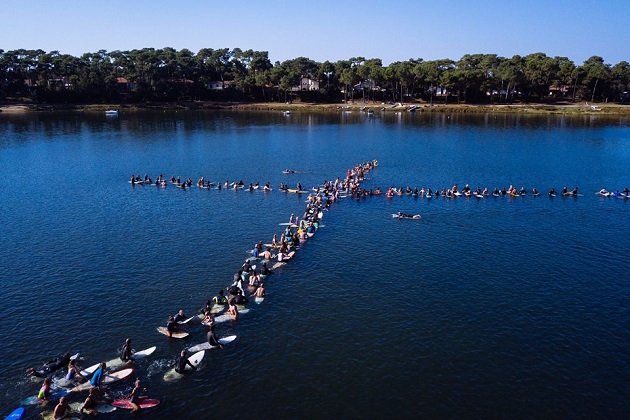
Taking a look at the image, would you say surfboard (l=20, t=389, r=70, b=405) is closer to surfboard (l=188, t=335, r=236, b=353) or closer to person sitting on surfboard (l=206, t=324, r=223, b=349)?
surfboard (l=188, t=335, r=236, b=353)

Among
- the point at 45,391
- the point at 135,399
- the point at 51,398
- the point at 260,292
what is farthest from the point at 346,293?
the point at 45,391

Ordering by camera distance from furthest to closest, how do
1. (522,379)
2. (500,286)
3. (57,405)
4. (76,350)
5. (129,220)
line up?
(129,220) → (500,286) → (76,350) → (522,379) → (57,405)

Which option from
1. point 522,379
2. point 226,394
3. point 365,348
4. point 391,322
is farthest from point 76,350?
point 522,379

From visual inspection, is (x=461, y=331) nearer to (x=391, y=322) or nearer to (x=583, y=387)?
(x=391, y=322)

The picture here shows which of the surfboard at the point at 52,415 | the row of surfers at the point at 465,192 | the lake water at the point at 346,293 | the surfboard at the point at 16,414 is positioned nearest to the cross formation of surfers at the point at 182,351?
the surfboard at the point at 52,415

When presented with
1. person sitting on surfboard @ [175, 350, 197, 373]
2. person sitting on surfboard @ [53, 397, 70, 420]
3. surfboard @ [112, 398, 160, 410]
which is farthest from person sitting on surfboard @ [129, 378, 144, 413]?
person sitting on surfboard @ [53, 397, 70, 420]

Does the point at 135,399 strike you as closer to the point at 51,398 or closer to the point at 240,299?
the point at 51,398
